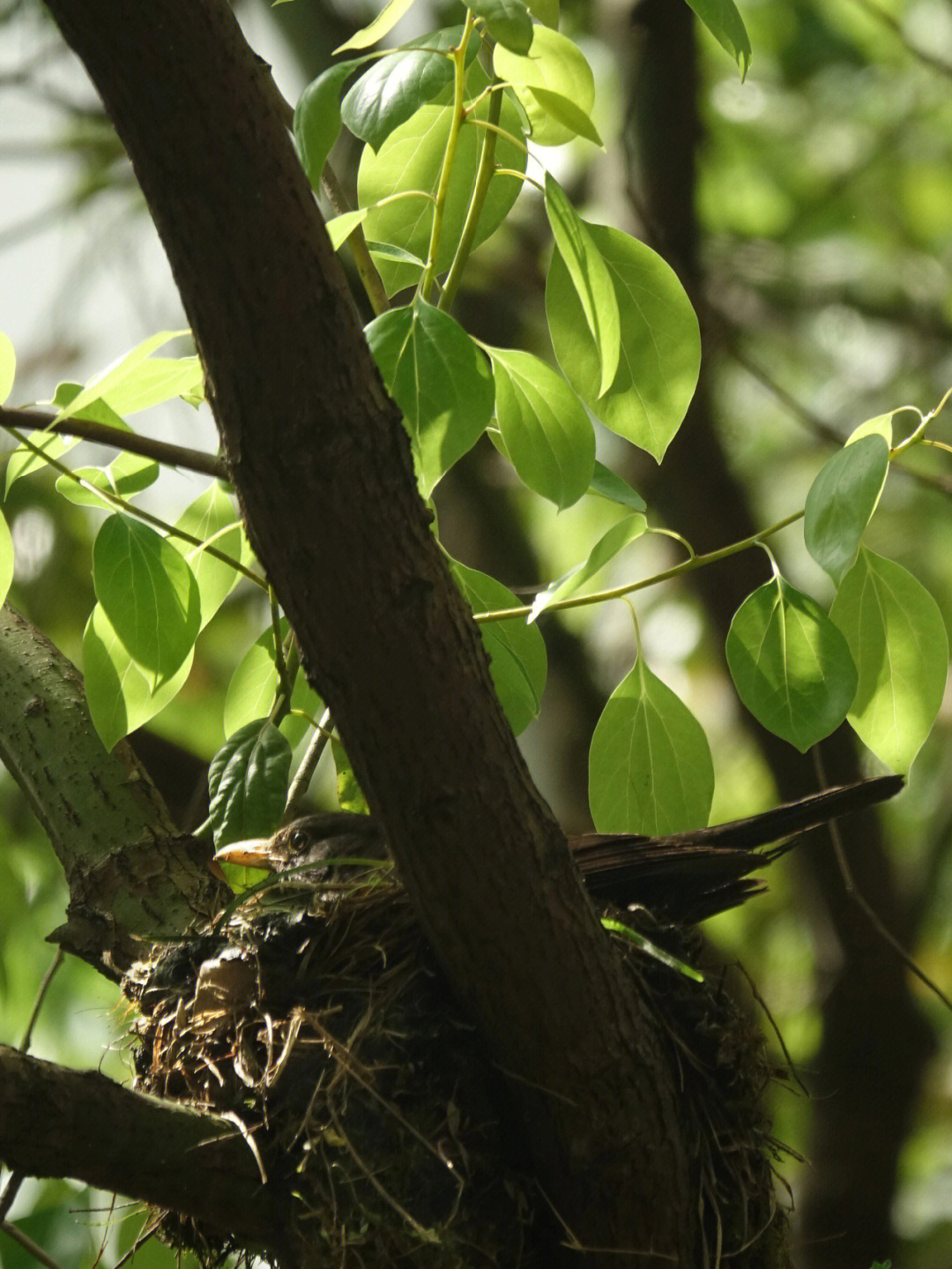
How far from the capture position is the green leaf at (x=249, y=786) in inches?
43.5

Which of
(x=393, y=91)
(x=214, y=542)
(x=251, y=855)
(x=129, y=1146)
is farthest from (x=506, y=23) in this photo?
(x=251, y=855)

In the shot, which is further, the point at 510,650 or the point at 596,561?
the point at 510,650

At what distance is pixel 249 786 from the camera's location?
3.65 feet

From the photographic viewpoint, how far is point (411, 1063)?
999mm

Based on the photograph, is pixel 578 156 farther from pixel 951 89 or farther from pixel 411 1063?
pixel 411 1063

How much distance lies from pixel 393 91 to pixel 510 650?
1.56ft

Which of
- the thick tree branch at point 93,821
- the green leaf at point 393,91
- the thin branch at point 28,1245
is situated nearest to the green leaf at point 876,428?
the green leaf at point 393,91

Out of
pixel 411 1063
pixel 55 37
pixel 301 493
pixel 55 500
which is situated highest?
pixel 55 37

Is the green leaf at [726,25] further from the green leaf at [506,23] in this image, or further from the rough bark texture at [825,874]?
the rough bark texture at [825,874]

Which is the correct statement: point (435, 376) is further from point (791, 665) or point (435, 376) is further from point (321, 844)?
point (321, 844)

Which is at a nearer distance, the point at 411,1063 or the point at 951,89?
the point at 411,1063

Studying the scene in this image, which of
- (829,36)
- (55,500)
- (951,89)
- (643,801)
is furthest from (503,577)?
(951,89)

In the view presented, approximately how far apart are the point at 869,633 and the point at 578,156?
199cm

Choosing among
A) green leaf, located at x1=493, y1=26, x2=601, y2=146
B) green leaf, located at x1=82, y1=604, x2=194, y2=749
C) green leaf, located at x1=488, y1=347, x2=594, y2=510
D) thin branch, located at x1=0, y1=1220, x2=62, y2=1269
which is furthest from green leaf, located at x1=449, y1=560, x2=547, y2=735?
thin branch, located at x1=0, y1=1220, x2=62, y2=1269
